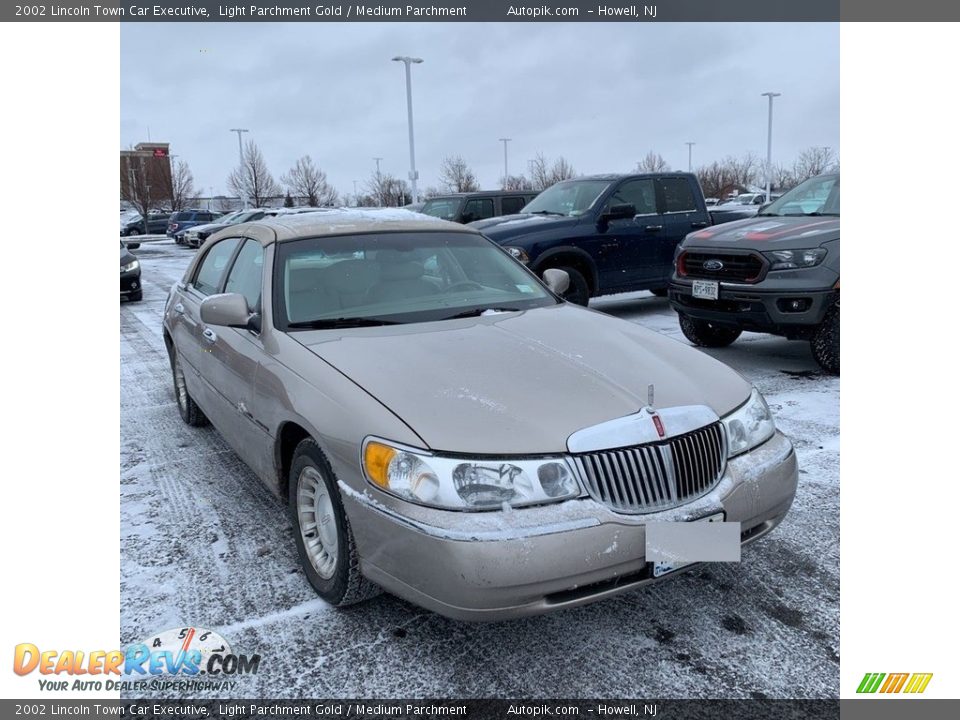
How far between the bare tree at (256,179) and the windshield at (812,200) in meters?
42.6

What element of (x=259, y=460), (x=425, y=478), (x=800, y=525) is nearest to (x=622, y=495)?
(x=425, y=478)

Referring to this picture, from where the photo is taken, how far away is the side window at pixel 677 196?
32.9 feet

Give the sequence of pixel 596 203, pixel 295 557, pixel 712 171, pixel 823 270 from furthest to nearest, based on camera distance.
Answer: pixel 712 171 < pixel 596 203 < pixel 823 270 < pixel 295 557

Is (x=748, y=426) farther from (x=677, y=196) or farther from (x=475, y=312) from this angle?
(x=677, y=196)

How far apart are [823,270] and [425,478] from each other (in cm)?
494

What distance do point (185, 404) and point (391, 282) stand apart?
7.89ft

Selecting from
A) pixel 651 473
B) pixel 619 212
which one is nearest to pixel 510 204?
pixel 619 212

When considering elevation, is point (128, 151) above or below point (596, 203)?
above

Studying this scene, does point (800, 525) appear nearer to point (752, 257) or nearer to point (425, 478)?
point (425, 478)

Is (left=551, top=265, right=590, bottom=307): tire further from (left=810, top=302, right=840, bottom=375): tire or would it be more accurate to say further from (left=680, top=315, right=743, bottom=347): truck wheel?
(left=810, top=302, right=840, bottom=375): tire

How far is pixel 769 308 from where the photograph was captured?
6258 millimetres

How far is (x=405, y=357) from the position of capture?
10.0 ft

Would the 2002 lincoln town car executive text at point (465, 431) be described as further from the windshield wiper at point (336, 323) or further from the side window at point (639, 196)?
the side window at point (639, 196)
